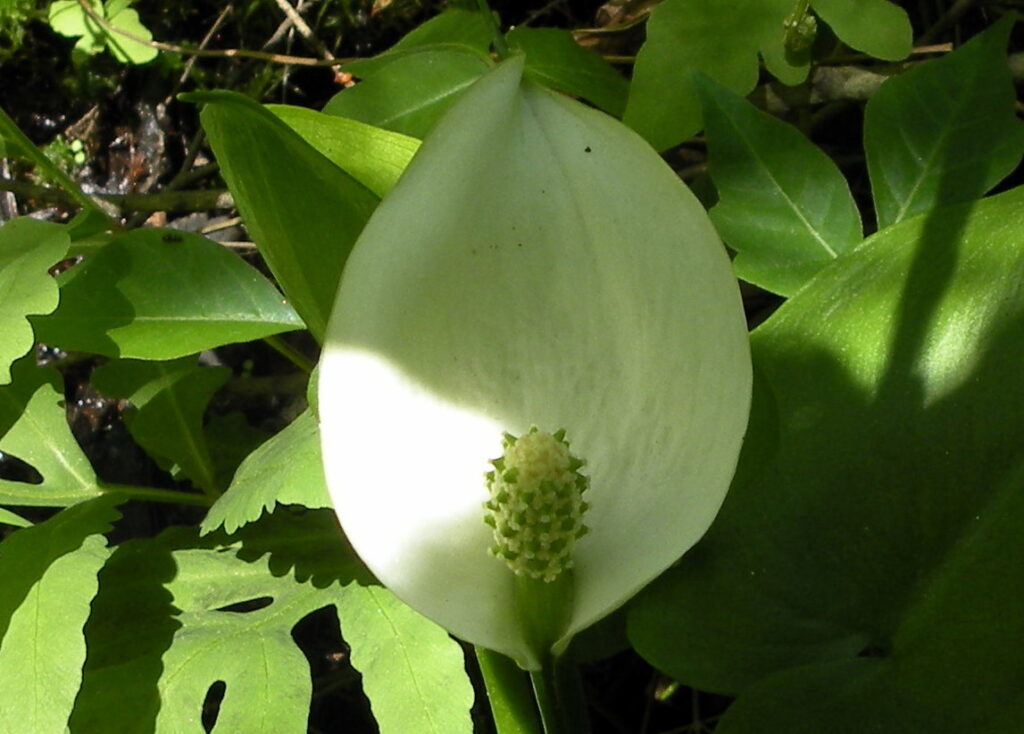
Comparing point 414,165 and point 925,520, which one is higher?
point 414,165

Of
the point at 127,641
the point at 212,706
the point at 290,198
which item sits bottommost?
the point at 212,706

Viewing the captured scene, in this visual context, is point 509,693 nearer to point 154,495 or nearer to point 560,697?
point 560,697

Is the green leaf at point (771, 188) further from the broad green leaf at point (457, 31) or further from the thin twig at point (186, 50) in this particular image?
the thin twig at point (186, 50)

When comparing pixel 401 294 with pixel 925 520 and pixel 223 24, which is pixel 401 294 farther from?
pixel 223 24

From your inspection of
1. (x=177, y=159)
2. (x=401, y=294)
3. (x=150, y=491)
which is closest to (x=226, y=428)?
(x=150, y=491)

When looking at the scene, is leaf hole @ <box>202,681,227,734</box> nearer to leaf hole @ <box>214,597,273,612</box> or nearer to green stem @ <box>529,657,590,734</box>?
leaf hole @ <box>214,597,273,612</box>

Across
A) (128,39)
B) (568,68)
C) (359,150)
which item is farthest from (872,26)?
(128,39)
